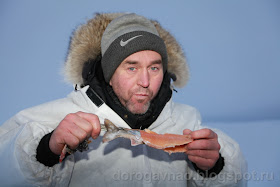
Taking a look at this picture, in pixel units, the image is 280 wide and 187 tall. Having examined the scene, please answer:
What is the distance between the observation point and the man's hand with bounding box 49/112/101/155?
162 cm

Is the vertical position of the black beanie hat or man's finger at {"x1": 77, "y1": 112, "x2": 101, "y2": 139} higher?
the black beanie hat

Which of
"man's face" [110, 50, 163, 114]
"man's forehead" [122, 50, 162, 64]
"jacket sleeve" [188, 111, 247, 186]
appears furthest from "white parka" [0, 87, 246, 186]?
"man's forehead" [122, 50, 162, 64]

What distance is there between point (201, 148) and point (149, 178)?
1.89ft

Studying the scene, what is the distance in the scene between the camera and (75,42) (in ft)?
8.68

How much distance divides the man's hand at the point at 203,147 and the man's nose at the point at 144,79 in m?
0.54

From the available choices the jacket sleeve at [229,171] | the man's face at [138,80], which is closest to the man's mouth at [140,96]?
the man's face at [138,80]

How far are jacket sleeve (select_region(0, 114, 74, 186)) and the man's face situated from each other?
701 mm

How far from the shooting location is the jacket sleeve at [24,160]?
1.84 m

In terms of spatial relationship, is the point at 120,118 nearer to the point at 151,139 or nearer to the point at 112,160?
the point at 112,160

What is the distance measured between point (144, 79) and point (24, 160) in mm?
1061

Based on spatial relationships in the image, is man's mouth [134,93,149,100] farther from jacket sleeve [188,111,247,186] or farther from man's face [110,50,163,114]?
jacket sleeve [188,111,247,186]

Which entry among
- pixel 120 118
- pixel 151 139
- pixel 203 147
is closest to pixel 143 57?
pixel 120 118

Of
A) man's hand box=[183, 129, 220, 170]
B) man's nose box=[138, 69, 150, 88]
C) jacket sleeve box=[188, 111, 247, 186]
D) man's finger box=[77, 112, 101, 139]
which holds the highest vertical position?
man's nose box=[138, 69, 150, 88]

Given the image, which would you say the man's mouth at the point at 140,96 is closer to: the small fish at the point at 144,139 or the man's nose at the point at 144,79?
the man's nose at the point at 144,79
